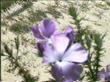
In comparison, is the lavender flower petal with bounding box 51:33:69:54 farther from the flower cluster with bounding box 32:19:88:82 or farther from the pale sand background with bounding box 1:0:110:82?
the pale sand background with bounding box 1:0:110:82

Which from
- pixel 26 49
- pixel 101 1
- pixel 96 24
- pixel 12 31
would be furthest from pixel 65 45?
pixel 101 1

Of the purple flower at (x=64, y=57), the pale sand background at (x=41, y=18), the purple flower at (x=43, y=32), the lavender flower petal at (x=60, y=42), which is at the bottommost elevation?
the pale sand background at (x=41, y=18)

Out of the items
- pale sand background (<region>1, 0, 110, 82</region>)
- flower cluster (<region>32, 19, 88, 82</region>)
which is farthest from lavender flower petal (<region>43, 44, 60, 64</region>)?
→ pale sand background (<region>1, 0, 110, 82</region>)

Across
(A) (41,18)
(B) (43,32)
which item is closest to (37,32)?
(B) (43,32)

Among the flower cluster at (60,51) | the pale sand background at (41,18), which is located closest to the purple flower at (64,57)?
the flower cluster at (60,51)

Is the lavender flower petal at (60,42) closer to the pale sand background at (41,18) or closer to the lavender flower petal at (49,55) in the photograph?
the lavender flower petal at (49,55)

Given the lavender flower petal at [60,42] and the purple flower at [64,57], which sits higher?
the lavender flower petal at [60,42]

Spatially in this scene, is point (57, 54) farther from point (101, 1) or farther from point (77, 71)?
point (101, 1)
